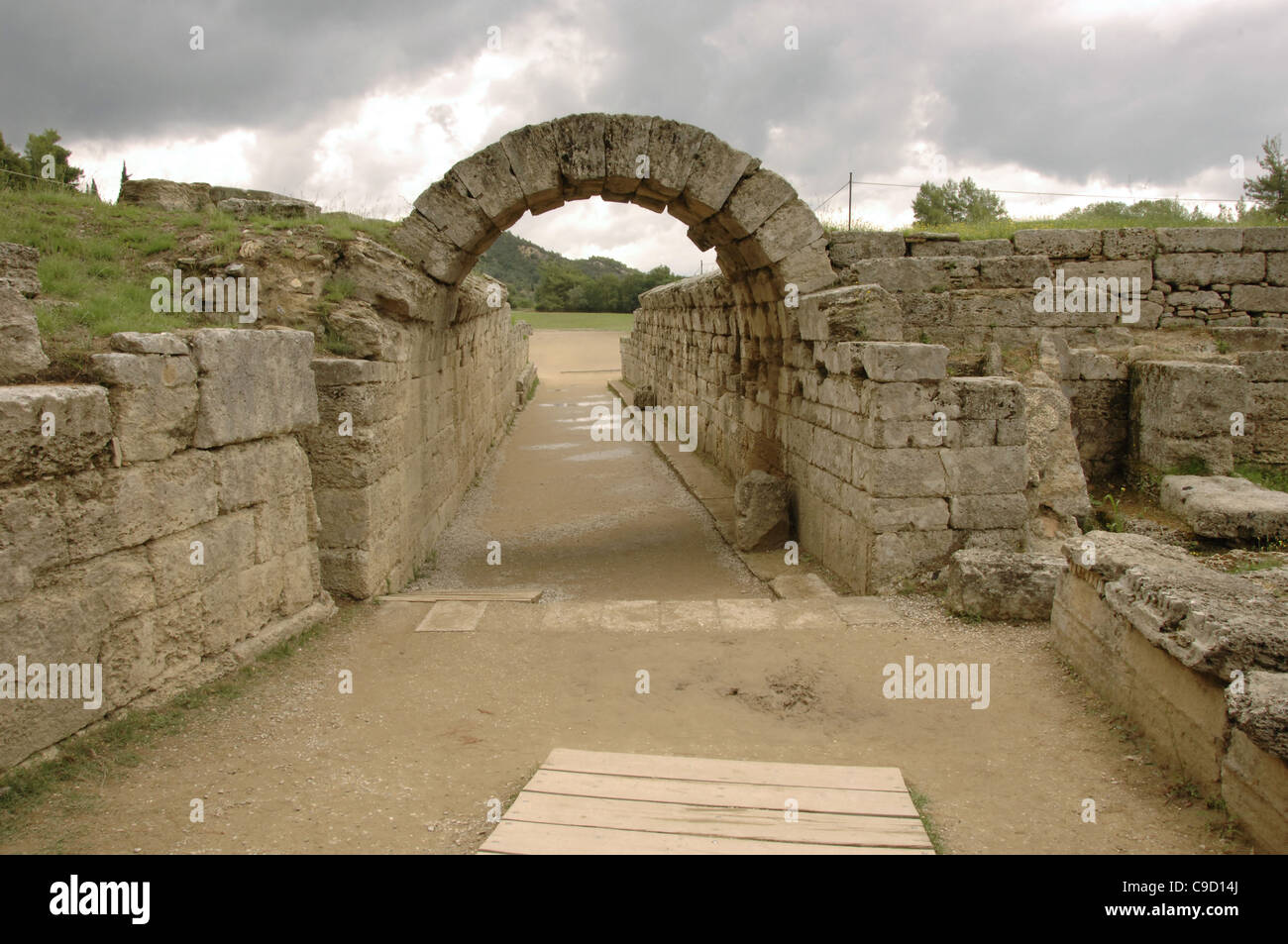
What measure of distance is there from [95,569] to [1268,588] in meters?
5.89

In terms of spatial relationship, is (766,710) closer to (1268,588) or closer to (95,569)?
(1268,588)

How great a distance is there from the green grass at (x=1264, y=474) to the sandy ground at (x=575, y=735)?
3704 millimetres

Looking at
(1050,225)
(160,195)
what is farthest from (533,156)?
(1050,225)

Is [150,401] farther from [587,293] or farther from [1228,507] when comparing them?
[587,293]

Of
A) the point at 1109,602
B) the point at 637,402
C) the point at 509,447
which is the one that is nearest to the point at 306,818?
the point at 1109,602

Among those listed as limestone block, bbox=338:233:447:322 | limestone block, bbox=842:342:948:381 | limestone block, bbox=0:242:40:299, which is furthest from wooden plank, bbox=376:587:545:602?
limestone block, bbox=842:342:948:381

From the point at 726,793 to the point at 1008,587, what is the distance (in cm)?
333

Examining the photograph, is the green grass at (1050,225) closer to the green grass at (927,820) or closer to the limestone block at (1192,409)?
the limestone block at (1192,409)

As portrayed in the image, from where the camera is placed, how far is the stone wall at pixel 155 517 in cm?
353

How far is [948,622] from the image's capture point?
19.6 feet

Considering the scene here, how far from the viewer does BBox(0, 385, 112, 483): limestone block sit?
3463mm

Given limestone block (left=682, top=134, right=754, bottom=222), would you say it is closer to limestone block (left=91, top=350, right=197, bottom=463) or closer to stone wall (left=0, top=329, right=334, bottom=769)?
stone wall (left=0, top=329, right=334, bottom=769)

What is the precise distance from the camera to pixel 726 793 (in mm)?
3479

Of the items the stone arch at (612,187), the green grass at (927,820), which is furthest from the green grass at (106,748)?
the stone arch at (612,187)
